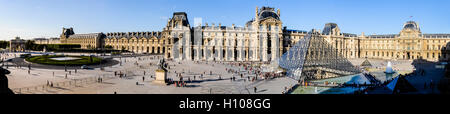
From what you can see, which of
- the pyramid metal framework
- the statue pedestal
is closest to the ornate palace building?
the pyramid metal framework

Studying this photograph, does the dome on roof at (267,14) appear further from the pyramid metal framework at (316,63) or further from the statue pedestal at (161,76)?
the statue pedestal at (161,76)

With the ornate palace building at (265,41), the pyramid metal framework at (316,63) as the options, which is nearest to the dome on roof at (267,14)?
the ornate palace building at (265,41)

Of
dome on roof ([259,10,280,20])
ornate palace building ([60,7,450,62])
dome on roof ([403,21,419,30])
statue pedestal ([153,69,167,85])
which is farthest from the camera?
dome on roof ([403,21,419,30])

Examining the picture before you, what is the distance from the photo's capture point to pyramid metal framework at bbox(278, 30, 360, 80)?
27688 mm

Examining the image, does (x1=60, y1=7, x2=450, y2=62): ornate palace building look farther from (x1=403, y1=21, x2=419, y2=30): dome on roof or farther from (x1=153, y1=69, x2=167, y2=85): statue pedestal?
(x1=153, y1=69, x2=167, y2=85): statue pedestal

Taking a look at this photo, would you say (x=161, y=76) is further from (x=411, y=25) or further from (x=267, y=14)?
(x=411, y=25)

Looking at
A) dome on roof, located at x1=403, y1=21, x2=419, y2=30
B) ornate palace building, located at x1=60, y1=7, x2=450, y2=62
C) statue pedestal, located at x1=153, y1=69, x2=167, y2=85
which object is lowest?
statue pedestal, located at x1=153, y1=69, x2=167, y2=85

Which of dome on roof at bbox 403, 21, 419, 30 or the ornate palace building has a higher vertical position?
dome on roof at bbox 403, 21, 419, 30

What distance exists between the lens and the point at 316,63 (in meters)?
29.8

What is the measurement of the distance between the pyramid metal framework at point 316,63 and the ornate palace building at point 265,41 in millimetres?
15168

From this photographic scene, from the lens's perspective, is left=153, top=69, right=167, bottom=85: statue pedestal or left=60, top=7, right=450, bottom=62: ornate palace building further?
left=60, top=7, right=450, bottom=62: ornate palace building

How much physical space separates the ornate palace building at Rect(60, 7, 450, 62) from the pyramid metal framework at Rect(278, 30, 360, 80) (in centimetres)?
1517

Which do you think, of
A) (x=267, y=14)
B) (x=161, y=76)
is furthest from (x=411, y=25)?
(x=161, y=76)
